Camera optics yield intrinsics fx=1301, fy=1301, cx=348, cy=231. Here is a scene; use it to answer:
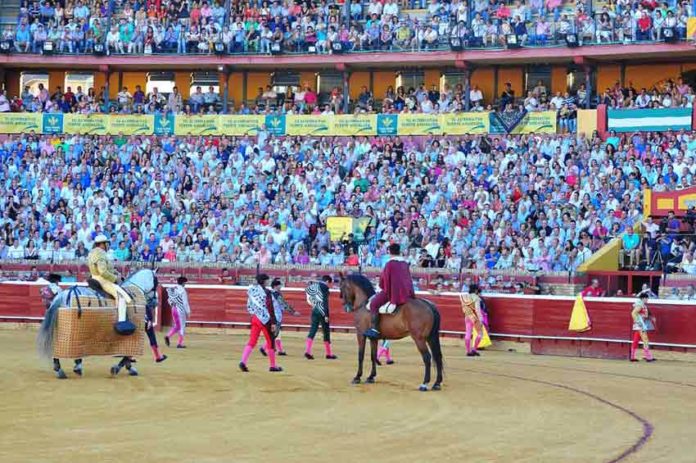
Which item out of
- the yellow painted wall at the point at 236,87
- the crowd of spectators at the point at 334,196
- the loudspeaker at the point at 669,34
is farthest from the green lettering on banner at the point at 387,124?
the loudspeaker at the point at 669,34

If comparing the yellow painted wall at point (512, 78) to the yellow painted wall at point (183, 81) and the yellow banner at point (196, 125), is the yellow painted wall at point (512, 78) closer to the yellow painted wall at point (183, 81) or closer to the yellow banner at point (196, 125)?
the yellow banner at point (196, 125)

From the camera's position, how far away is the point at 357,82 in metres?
41.1

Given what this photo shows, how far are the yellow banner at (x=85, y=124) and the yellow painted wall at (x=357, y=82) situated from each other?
771cm

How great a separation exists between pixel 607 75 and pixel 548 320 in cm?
1564

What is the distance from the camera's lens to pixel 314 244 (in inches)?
1188

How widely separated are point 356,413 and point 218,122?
2497 centimetres

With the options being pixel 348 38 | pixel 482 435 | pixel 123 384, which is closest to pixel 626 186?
pixel 348 38

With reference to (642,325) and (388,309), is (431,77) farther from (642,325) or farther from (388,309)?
(388,309)

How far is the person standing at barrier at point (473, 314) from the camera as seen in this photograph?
76.2 ft

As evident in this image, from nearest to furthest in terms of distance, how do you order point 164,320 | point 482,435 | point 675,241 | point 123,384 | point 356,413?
point 482,435 → point 356,413 → point 123,384 → point 675,241 → point 164,320

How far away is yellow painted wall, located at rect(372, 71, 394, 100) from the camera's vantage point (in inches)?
1604

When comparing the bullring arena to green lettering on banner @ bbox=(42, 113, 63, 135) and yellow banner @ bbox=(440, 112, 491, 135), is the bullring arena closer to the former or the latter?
yellow banner @ bbox=(440, 112, 491, 135)

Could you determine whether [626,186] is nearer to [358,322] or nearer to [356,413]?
[358,322]

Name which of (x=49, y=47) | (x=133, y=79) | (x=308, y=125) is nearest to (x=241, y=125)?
(x=308, y=125)
